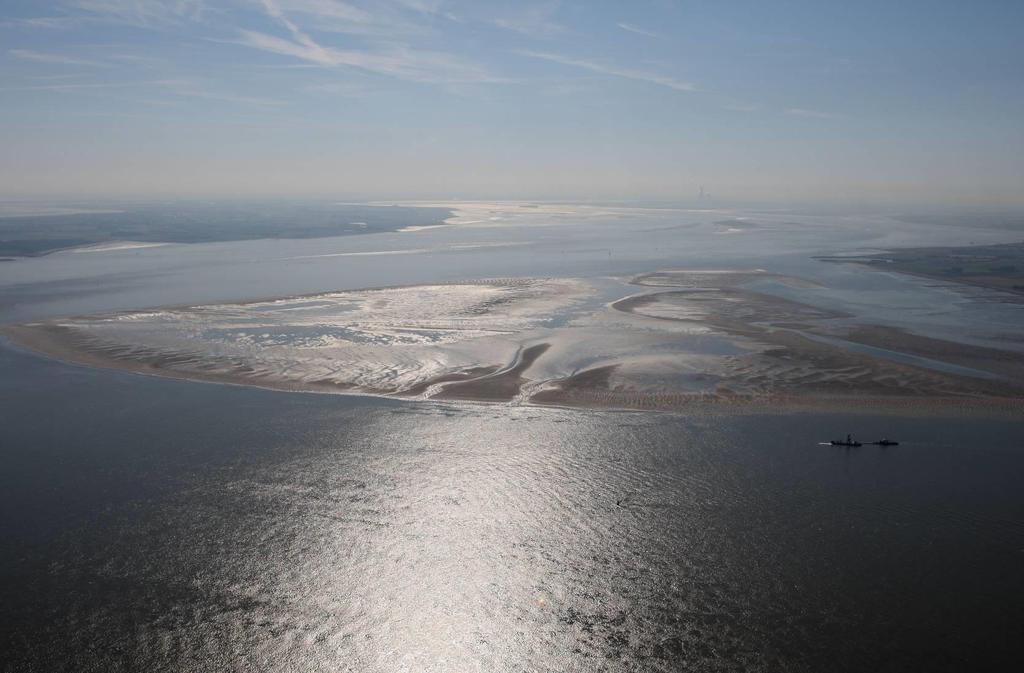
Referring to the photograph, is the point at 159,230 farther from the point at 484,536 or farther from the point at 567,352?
the point at 484,536

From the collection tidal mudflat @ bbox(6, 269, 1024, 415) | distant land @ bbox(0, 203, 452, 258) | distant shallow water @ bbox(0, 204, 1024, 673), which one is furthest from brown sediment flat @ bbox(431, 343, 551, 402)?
distant land @ bbox(0, 203, 452, 258)

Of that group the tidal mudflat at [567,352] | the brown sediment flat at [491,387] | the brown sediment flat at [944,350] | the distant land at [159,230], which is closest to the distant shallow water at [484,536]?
the brown sediment flat at [491,387]

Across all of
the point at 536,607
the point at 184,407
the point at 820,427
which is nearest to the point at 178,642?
the point at 536,607

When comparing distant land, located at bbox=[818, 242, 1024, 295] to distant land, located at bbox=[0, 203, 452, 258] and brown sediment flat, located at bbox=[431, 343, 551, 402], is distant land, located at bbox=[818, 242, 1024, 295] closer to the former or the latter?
brown sediment flat, located at bbox=[431, 343, 551, 402]

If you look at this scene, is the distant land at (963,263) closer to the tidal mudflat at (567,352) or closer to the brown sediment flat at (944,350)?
the tidal mudflat at (567,352)

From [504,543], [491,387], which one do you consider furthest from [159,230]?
[504,543]

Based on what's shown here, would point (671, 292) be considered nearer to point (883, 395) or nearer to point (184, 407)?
point (883, 395)
